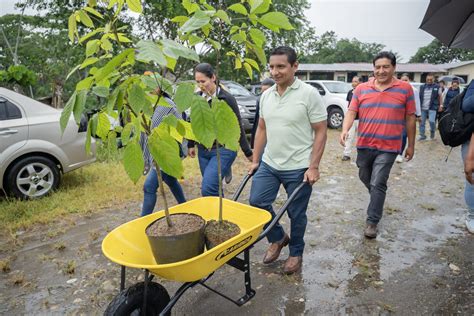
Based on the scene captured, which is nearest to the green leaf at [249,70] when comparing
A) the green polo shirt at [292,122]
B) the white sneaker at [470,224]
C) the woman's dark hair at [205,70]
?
the green polo shirt at [292,122]

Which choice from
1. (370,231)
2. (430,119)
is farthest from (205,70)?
(430,119)

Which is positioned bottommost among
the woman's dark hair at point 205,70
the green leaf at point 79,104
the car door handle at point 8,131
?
the car door handle at point 8,131

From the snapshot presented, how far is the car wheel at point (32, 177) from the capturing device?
4.54 m

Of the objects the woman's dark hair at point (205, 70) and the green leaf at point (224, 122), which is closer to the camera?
the green leaf at point (224, 122)

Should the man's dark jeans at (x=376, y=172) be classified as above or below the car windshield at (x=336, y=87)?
below

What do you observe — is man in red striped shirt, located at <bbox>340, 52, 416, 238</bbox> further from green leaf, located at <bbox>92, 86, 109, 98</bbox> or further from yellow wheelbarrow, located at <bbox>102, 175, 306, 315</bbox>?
green leaf, located at <bbox>92, 86, 109, 98</bbox>

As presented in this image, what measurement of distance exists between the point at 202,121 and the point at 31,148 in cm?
396

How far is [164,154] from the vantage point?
5.06ft

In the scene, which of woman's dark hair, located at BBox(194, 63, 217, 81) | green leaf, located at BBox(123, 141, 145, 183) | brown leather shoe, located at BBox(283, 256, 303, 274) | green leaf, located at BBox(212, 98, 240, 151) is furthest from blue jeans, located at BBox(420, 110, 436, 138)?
green leaf, located at BBox(123, 141, 145, 183)

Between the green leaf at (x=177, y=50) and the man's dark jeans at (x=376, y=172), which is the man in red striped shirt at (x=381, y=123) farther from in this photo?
A: the green leaf at (x=177, y=50)

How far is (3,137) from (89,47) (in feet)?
11.9

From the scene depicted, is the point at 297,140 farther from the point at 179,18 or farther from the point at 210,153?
the point at 179,18

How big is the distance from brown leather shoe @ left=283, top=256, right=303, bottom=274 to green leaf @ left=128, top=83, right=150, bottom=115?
2.03m

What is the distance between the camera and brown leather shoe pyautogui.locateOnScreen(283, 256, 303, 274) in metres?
2.94
